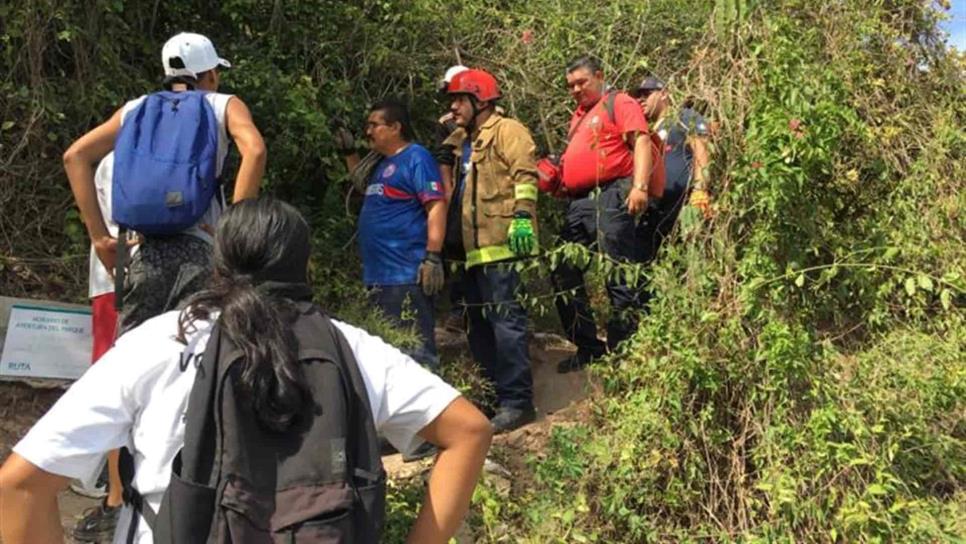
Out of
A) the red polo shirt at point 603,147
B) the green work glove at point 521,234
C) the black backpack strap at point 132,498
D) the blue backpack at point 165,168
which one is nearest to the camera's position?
the black backpack strap at point 132,498

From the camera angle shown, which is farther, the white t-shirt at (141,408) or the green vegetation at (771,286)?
the green vegetation at (771,286)

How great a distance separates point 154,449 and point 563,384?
3.83 meters

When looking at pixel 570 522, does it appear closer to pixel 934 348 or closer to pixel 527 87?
pixel 934 348

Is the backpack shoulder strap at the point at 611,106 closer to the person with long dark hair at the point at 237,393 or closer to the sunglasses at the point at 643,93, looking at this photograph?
the sunglasses at the point at 643,93

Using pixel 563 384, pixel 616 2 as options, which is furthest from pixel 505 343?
pixel 616 2

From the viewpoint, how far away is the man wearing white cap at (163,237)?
10.0ft

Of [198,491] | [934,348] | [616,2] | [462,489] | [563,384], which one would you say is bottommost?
[563,384]

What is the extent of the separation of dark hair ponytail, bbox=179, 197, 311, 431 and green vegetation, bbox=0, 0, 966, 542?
1.66m

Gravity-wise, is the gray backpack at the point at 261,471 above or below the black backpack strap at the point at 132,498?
above

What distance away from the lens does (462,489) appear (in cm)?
187

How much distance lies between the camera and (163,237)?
120 inches

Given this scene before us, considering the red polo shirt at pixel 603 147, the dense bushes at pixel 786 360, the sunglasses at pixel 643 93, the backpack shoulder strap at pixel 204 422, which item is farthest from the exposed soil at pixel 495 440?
the backpack shoulder strap at pixel 204 422

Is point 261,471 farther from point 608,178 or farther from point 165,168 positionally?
point 608,178

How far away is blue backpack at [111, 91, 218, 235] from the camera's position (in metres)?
2.94
